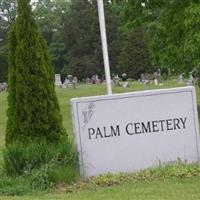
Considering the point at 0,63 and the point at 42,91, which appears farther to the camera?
the point at 0,63

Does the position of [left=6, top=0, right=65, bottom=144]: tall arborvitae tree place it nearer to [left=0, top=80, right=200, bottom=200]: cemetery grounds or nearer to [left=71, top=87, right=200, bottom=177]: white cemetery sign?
[left=71, top=87, right=200, bottom=177]: white cemetery sign

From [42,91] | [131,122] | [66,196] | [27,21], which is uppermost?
[27,21]

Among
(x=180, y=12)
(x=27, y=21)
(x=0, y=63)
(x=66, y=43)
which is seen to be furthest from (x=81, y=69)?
(x=27, y=21)

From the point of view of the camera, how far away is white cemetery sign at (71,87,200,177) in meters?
8.40

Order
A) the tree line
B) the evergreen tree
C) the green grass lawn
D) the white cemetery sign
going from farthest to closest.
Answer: the tree line, the evergreen tree, the white cemetery sign, the green grass lawn

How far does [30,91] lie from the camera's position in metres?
8.44

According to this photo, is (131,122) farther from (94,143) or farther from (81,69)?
(81,69)

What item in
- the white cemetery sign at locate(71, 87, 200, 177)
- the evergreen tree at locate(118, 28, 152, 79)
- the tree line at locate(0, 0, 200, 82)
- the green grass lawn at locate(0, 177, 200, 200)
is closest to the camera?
the green grass lawn at locate(0, 177, 200, 200)

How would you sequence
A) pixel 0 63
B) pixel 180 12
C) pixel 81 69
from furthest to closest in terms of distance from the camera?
pixel 0 63
pixel 81 69
pixel 180 12

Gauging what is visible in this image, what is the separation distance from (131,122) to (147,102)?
0.38 metres

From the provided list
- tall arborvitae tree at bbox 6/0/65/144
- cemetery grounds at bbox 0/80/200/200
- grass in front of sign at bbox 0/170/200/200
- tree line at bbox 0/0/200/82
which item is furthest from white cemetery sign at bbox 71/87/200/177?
tree line at bbox 0/0/200/82

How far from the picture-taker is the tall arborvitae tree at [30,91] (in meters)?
8.40

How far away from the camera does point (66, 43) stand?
7862 cm

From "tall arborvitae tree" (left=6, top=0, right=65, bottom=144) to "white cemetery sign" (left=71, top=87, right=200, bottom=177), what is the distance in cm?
43
